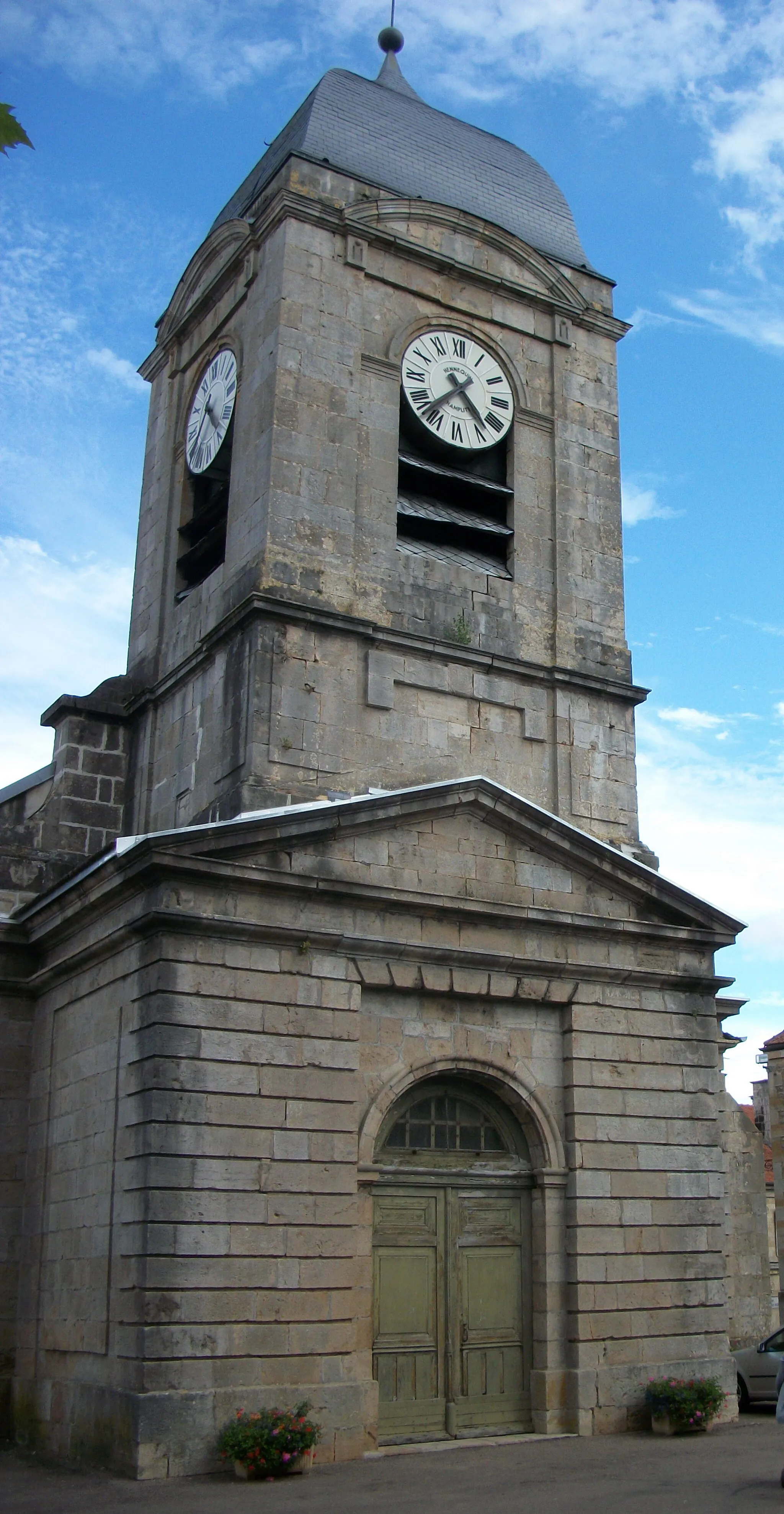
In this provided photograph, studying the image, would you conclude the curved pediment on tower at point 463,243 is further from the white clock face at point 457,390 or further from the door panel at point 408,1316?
the door panel at point 408,1316

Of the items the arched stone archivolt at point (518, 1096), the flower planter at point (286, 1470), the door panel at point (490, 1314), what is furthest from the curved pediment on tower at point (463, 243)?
the flower planter at point (286, 1470)

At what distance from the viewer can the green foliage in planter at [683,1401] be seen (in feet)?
43.9

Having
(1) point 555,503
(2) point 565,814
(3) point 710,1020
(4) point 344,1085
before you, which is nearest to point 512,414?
(1) point 555,503

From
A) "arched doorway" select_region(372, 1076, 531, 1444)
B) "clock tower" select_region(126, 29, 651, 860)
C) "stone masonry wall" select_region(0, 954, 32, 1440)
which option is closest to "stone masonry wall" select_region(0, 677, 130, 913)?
"clock tower" select_region(126, 29, 651, 860)

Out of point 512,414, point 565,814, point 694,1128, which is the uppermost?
point 512,414

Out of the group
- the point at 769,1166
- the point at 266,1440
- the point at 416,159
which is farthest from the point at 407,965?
the point at 769,1166

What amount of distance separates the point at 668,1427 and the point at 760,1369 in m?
3.62

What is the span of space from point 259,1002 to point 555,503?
8317 millimetres

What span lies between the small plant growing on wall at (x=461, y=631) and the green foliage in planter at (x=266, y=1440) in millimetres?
8424

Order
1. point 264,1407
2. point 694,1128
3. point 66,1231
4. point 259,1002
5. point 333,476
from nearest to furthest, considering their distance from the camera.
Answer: point 264,1407
point 259,1002
point 66,1231
point 694,1128
point 333,476

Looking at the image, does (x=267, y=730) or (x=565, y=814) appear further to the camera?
(x=565, y=814)

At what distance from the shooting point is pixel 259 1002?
12.6 metres

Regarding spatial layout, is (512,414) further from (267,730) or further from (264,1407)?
(264,1407)

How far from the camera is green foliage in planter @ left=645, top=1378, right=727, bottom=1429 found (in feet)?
43.9
